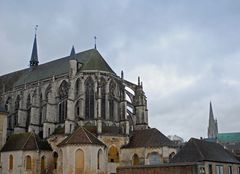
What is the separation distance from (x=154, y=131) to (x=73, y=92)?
39.4 ft

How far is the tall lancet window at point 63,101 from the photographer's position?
52.1 meters

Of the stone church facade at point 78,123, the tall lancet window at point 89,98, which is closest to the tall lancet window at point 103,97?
the stone church facade at point 78,123

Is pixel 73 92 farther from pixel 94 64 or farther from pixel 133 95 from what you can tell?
pixel 133 95

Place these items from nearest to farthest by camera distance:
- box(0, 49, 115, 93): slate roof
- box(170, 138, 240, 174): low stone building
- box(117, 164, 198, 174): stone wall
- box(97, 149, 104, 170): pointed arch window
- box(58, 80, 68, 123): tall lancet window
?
box(117, 164, 198, 174): stone wall, box(170, 138, 240, 174): low stone building, box(97, 149, 104, 170): pointed arch window, box(58, 80, 68, 123): tall lancet window, box(0, 49, 115, 93): slate roof

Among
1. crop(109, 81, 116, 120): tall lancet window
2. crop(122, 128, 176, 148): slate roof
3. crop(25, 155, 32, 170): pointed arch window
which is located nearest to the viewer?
crop(25, 155, 32, 170): pointed arch window

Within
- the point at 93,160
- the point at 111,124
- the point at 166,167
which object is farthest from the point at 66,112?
the point at 166,167

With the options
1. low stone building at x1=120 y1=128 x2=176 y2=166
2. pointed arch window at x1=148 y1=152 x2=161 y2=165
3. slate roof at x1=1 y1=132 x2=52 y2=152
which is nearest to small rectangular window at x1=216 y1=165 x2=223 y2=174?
low stone building at x1=120 y1=128 x2=176 y2=166

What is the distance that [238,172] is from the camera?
42.1 meters

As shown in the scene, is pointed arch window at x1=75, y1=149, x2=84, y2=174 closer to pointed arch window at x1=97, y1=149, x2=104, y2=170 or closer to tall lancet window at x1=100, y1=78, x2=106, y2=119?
pointed arch window at x1=97, y1=149, x2=104, y2=170

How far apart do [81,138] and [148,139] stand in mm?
8598

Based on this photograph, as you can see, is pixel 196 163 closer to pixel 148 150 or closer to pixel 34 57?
pixel 148 150

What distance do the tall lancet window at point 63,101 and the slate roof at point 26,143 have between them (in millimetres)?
4571

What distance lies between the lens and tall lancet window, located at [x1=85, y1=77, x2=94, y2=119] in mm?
50875

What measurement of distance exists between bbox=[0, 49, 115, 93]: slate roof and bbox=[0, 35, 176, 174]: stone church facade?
167mm
